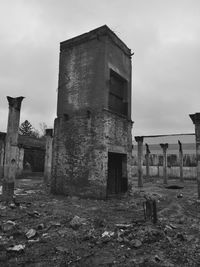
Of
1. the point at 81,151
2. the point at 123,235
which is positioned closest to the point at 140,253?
the point at 123,235

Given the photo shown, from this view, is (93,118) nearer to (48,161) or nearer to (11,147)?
(11,147)

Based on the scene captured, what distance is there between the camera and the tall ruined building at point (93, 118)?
11.3 meters

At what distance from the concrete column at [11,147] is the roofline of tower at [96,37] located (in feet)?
15.0

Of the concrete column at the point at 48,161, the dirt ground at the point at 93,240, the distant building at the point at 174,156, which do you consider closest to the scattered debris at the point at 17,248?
the dirt ground at the point at 93,240

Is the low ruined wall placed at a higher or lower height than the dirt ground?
higher

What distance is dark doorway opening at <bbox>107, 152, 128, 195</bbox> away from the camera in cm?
1277

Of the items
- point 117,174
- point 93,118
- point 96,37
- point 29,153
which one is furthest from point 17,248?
point 29,153

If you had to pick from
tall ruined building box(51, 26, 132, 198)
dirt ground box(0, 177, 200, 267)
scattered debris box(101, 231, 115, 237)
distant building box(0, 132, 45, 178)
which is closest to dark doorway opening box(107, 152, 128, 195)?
tall ruined building box(51, 26, 132, 198)

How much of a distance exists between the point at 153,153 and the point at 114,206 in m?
25.7

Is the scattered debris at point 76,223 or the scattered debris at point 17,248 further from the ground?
the scattered debris at point 76,223

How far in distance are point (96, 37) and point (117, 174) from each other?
723cm

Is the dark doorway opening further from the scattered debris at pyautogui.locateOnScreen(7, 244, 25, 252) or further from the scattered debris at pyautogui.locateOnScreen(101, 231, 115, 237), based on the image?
the scattered debris at pyautogui.locateOnScreen(7, 244, 25, 252)

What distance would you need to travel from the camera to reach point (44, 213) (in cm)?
775

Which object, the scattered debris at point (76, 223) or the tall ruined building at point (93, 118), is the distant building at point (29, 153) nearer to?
the tall ruined building at point (93, 118)
